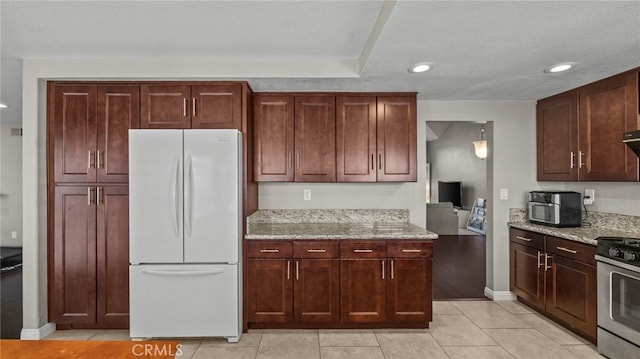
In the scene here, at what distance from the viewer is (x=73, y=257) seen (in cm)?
310

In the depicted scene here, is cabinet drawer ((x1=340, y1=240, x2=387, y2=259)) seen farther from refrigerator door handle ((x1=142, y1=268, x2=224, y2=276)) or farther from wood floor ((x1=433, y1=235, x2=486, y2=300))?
wood floor ((x1=433, y1=235, x2=486, y2=300))

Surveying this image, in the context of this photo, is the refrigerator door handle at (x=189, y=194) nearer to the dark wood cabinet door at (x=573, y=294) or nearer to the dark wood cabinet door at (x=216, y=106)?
the dark wood cabinet door at (x=216, y=106)

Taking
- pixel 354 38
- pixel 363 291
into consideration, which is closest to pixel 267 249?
pixel 363 291

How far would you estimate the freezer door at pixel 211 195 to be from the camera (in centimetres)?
291

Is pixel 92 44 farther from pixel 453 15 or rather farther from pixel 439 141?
pixel 439 141

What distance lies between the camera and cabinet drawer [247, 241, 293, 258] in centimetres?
313

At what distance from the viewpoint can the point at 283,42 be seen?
2.65 meters

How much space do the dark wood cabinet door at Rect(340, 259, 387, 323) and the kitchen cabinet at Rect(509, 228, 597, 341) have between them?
5.27 feet

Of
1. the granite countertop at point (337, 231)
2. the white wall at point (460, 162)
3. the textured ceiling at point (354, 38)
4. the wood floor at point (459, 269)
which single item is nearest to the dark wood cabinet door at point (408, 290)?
the granite countertop at point (337, 231)

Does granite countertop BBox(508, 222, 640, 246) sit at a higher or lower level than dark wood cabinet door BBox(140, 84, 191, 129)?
lower

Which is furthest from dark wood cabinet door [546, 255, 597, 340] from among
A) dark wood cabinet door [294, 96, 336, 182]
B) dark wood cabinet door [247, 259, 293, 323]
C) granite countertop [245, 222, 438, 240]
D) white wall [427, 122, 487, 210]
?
white wall [427, 122, 487, 210]

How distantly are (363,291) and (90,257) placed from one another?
2.44m

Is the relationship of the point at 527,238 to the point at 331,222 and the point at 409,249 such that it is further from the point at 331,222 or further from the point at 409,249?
the point at 331,222

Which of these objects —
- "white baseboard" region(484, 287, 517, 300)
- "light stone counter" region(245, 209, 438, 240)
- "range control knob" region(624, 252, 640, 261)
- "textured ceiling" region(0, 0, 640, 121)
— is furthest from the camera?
"white baseboard" region(484, 287, 517, 300)
